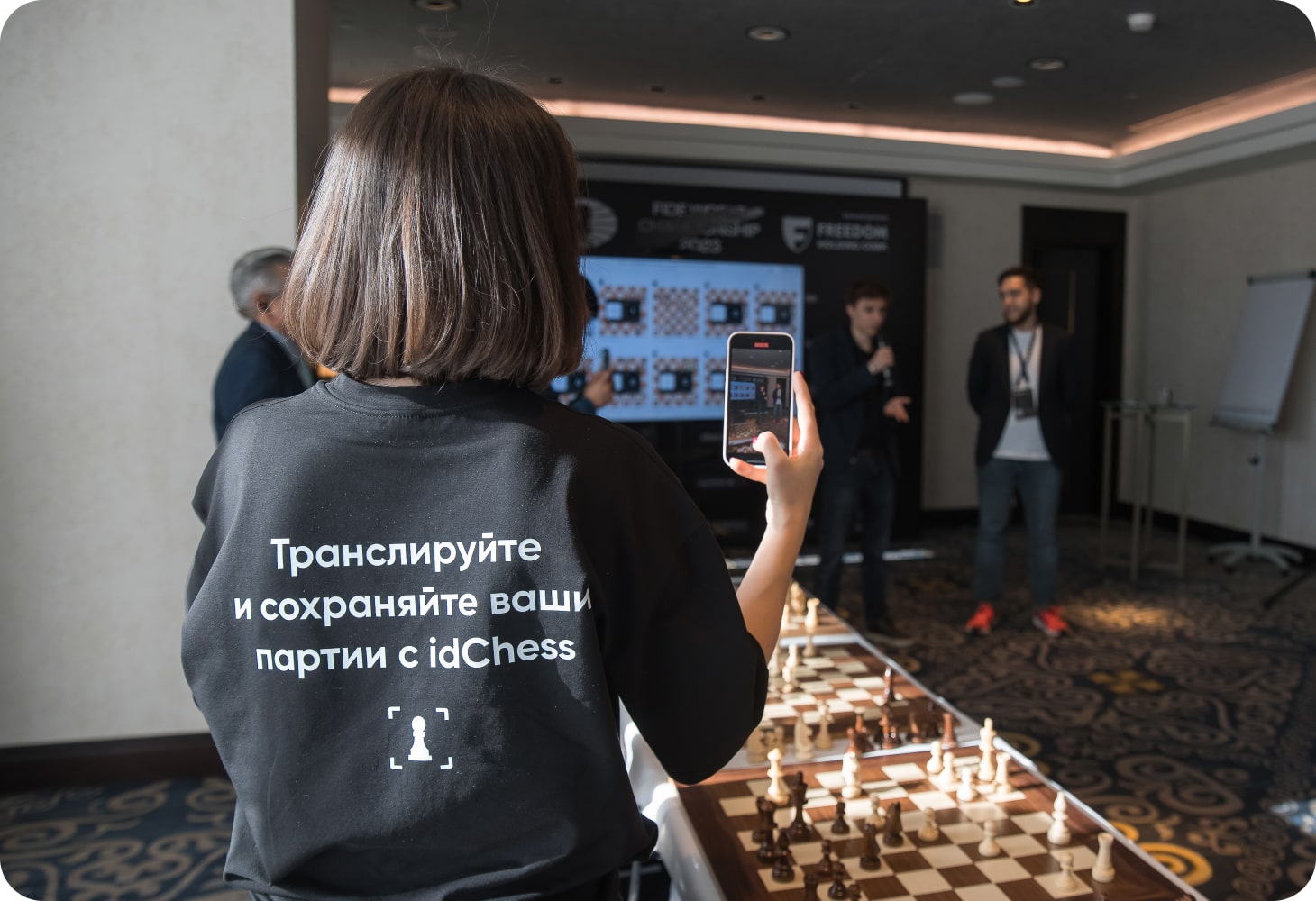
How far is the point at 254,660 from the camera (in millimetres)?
778

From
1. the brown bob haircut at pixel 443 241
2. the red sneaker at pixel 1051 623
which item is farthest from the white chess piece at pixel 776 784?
the red sneaker at pixel 1051 623

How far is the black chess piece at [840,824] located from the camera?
1.44 m

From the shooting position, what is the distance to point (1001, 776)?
1.57 m

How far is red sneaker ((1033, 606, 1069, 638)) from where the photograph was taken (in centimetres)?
457

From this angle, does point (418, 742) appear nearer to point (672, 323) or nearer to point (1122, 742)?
point (1122, 742)

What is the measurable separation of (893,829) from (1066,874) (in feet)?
0.82

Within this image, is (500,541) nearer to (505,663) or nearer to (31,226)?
(505,663)

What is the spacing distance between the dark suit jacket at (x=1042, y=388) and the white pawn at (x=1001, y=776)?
306 centimetres

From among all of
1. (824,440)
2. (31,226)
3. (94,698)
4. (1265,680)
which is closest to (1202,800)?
(1265,680)

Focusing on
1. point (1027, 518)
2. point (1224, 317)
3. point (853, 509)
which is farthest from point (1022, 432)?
point (1224, 317)

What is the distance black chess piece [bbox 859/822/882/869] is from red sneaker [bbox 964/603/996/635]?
11.4 feet

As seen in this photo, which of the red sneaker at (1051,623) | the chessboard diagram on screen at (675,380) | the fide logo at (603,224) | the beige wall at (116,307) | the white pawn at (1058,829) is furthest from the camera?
the chessboard diagram on screen at (675,380)

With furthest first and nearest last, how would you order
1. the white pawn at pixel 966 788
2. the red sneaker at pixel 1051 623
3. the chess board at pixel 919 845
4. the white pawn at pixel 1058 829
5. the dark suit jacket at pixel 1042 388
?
1. the red sneaker at pixel 1051 623
2. the dark suit jacket at pixel 1042 388
3. the white pawn at pixel 966 788
4. the white pawn at pixel 1058 829
5. the chess board at pixel 919 845

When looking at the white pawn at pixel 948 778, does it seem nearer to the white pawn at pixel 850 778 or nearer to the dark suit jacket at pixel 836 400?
the white pawn at pixel 850 778
